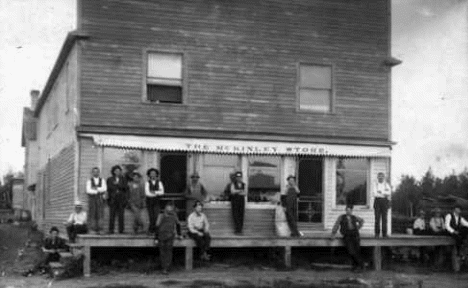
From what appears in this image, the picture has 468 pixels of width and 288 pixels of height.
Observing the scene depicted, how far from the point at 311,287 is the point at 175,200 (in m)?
5.88

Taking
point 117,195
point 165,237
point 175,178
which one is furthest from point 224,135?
point 165,237

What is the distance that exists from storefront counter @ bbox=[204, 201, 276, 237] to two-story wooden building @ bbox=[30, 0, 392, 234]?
0.14 feet

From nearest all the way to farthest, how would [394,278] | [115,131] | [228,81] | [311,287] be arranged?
[311,287] < [394,278] < [115,131] < [228,81]

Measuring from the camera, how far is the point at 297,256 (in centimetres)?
2180

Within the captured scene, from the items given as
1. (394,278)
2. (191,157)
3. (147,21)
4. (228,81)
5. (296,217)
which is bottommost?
(394,278)

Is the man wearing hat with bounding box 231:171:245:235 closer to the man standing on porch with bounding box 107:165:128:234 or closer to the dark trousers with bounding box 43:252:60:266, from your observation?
the man standing on porch with bounding box 107:165:128:234

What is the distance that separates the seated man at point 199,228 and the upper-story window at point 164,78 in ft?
10.8

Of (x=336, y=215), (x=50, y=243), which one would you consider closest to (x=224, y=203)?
(x=336, y=215)

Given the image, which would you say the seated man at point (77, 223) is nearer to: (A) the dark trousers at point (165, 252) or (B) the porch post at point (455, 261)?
(A) the dark trousers at point (165, 252)

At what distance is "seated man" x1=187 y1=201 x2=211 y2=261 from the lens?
19.4m

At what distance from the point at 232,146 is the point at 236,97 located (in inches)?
57.3

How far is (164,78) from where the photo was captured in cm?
2131

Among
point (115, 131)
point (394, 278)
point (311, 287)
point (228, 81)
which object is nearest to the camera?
point (311, 287)

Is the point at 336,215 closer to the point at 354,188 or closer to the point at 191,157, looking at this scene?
the point at 354,188
